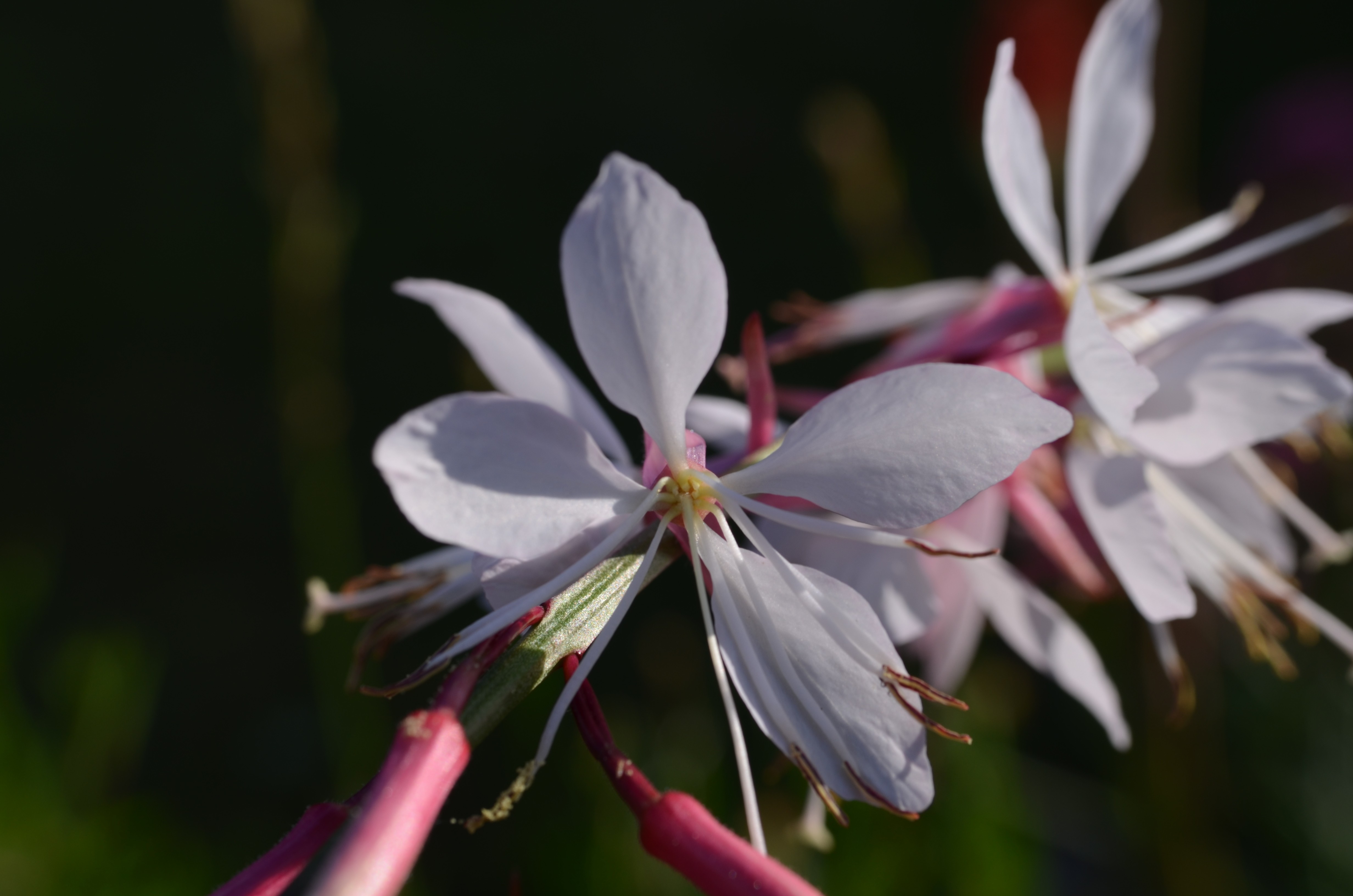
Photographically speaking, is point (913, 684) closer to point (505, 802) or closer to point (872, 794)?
point (872, 794)

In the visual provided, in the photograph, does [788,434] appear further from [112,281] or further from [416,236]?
[112,281]

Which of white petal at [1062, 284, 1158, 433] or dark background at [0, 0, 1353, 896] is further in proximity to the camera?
dark background at [0, 0, 1353, 896]

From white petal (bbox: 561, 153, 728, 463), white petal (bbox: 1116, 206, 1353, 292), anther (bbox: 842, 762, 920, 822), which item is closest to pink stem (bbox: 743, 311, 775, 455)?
white petal (bbox: 561, 153, 728, 463)

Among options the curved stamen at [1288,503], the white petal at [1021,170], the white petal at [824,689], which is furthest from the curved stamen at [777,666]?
the curved stamen at [1288,503]

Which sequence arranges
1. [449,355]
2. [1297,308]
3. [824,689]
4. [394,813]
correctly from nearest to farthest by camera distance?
[394,813] < [824,689] < [1297,308] < [449,355]

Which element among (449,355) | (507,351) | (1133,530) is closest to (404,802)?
(507,351)

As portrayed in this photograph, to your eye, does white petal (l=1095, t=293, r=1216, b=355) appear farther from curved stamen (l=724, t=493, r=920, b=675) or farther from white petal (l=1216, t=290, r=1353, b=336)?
curved stamen (l=724, t=493, r=920, b=675)

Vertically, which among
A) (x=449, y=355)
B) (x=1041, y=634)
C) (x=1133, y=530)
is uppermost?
(x=1133, y=530)
